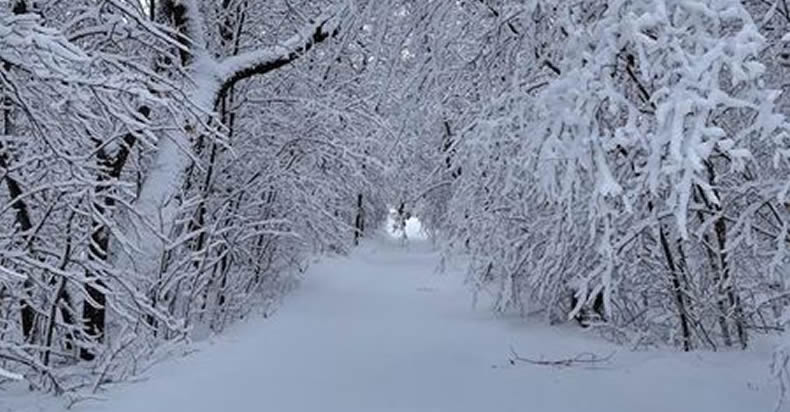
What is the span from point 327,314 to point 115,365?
4.71m

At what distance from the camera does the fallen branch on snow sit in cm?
675

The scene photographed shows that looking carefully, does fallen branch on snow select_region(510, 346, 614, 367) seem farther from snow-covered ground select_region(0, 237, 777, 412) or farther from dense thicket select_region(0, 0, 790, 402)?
dense thicket select_region(0, 0, 790, 402)

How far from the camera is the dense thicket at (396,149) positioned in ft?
11.1

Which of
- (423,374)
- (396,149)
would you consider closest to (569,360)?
(423,374)

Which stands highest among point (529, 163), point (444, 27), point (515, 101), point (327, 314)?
point (444, 27)

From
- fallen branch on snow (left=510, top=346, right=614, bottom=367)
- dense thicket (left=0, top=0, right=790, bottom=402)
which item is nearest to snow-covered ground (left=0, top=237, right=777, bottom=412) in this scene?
fallen branch on snow (left=510, top=346, right=614, bottom=367)

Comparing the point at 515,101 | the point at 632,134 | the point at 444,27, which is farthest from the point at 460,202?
the point at 632,134

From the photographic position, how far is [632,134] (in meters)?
3.29

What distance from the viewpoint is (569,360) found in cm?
681

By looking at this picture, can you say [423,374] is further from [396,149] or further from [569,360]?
[396,149]

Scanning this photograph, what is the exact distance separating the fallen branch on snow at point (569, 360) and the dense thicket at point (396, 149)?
1.80 feet

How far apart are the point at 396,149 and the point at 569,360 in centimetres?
259

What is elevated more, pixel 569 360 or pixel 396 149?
pixel 396 149

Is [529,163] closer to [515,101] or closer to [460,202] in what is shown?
[515,101]
